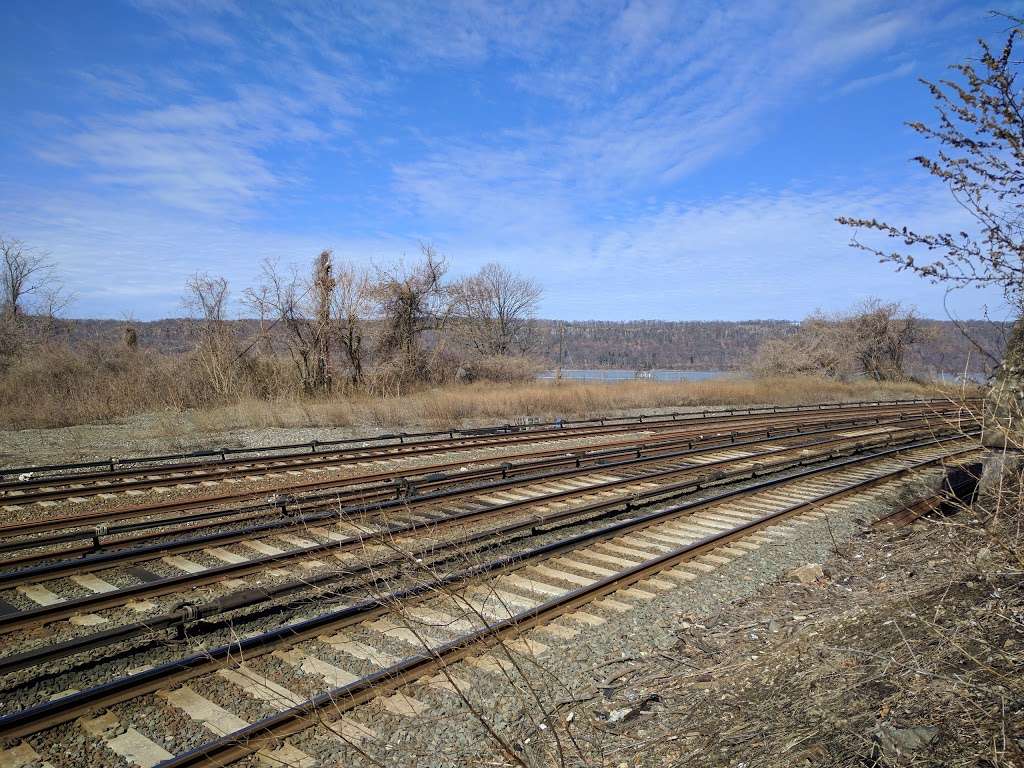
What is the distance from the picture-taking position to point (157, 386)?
1008 inches

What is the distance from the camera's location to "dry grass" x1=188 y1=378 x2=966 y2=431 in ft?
70.9

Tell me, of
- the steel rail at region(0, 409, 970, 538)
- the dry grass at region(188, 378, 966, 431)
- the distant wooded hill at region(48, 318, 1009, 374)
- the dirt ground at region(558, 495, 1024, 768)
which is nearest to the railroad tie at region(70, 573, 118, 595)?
the steel rail at region(0, 409, 970, 538)

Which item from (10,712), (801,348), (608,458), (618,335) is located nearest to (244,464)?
(608,458)

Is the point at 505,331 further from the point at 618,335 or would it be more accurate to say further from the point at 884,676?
the point at 618,335

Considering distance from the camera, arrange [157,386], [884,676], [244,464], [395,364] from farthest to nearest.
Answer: [395,364] < [157,386] < [244,464] < [884,676]

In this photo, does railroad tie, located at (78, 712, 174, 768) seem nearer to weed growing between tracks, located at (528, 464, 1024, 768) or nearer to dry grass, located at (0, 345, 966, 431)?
weed growing between tracks, located at (528, 464, 1024, 768)

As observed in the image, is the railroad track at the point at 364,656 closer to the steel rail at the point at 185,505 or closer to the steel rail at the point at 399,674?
the steel rail at the point at 399,674

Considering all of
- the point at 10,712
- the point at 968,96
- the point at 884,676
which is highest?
the point at 968,96

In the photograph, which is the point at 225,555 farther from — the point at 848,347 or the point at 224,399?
the point at 848,347

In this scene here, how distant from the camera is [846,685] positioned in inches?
135

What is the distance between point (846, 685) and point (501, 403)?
2329cm

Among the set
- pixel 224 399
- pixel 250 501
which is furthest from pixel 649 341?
pixel 250 501

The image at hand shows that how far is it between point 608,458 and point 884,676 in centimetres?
1108

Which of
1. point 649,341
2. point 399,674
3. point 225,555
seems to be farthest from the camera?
point 649,341
